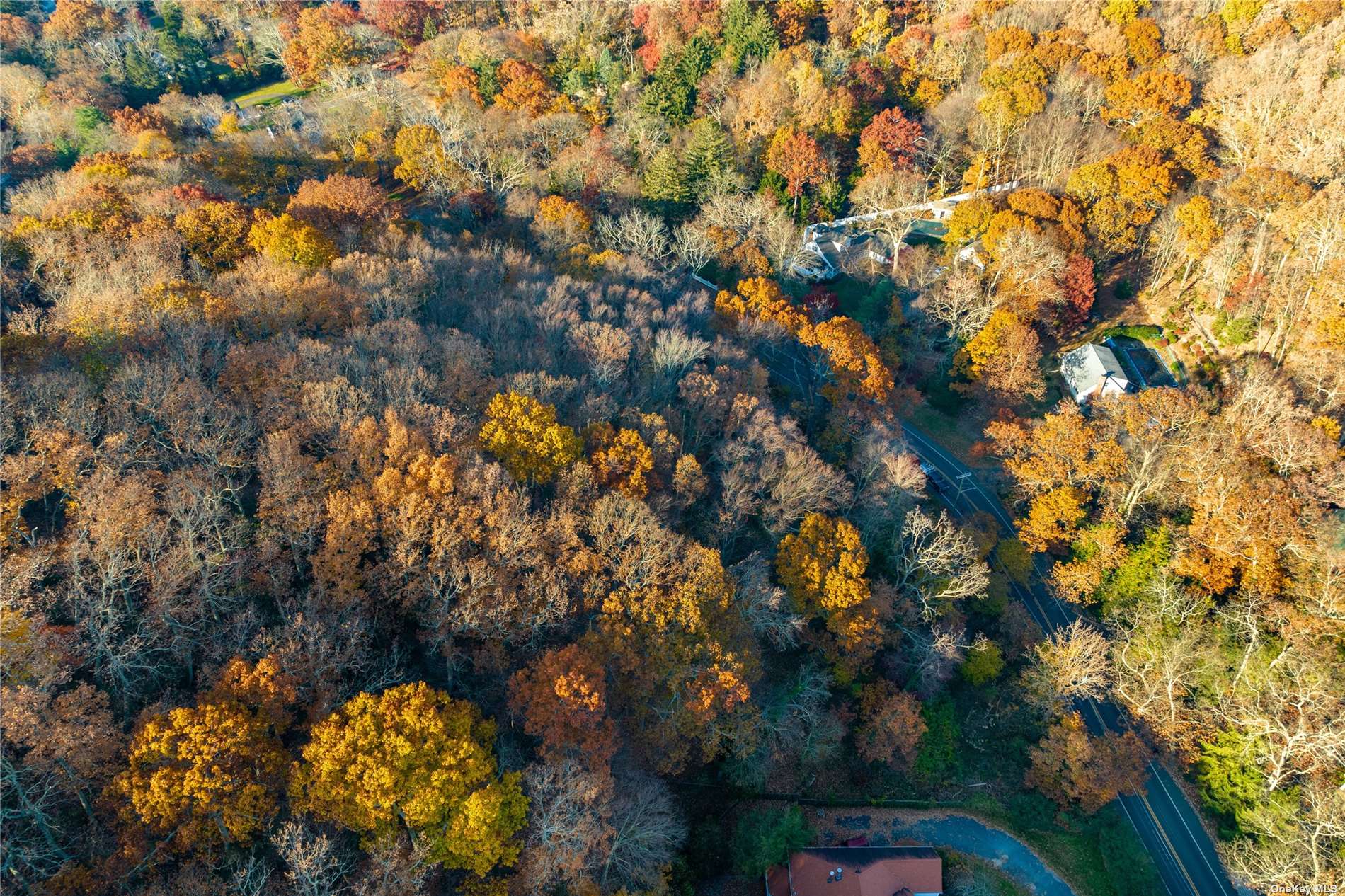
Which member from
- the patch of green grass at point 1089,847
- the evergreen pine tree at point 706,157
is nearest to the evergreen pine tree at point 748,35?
the evergreen pine tree at point 706,157

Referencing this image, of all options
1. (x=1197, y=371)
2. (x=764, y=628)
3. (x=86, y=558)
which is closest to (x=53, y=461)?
(x=86, y=558)

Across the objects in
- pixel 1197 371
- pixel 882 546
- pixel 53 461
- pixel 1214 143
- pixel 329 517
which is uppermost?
pixel 1214 143

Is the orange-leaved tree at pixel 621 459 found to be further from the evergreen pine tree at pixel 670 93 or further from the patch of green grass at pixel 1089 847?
the evergreen pine tree at pixel 670 93

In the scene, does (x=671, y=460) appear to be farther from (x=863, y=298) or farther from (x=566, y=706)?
(x=863, y=298)

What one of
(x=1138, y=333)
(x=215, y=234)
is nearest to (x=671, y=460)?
(x=215, y=234)

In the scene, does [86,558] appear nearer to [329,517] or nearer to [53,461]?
[53,461]

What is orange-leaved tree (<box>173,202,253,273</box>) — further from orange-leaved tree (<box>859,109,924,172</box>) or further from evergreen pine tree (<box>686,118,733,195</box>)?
orange-leaved tree (<box>859,109,924,172</box>)

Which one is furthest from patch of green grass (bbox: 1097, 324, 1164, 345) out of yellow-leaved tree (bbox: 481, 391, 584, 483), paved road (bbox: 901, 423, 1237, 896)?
yellow-leaved tree (bbox: 481, 391, 584, 483)
